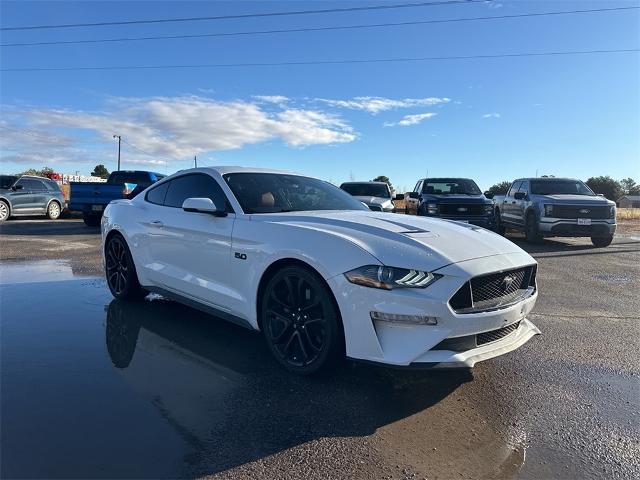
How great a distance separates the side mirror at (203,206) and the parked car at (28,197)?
1644 cm

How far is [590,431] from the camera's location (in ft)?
9.88

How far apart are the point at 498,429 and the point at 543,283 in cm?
520

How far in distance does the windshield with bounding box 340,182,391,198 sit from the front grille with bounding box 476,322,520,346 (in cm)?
1210

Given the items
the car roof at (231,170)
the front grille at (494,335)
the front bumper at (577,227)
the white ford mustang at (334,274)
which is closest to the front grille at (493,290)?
the white ford mustang at (334,274)

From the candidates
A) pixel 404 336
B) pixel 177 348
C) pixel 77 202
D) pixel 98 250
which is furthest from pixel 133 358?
pixel 77 202

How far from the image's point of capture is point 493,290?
341cm

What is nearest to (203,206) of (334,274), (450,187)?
(334,274)

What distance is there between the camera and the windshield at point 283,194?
14.5 ft

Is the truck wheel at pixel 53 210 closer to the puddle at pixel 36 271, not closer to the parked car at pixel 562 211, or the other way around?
the puddle at pixel 36 271

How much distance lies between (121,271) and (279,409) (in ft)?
11.5

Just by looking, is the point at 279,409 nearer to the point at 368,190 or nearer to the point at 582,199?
the point at 582,199

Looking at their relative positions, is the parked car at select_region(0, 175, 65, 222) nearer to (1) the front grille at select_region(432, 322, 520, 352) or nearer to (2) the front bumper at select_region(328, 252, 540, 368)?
(2) the front bumper at select_region(328, 252, 540, 368)

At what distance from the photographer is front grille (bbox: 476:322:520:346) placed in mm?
3269

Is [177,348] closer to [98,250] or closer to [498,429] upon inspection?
[498,429]
